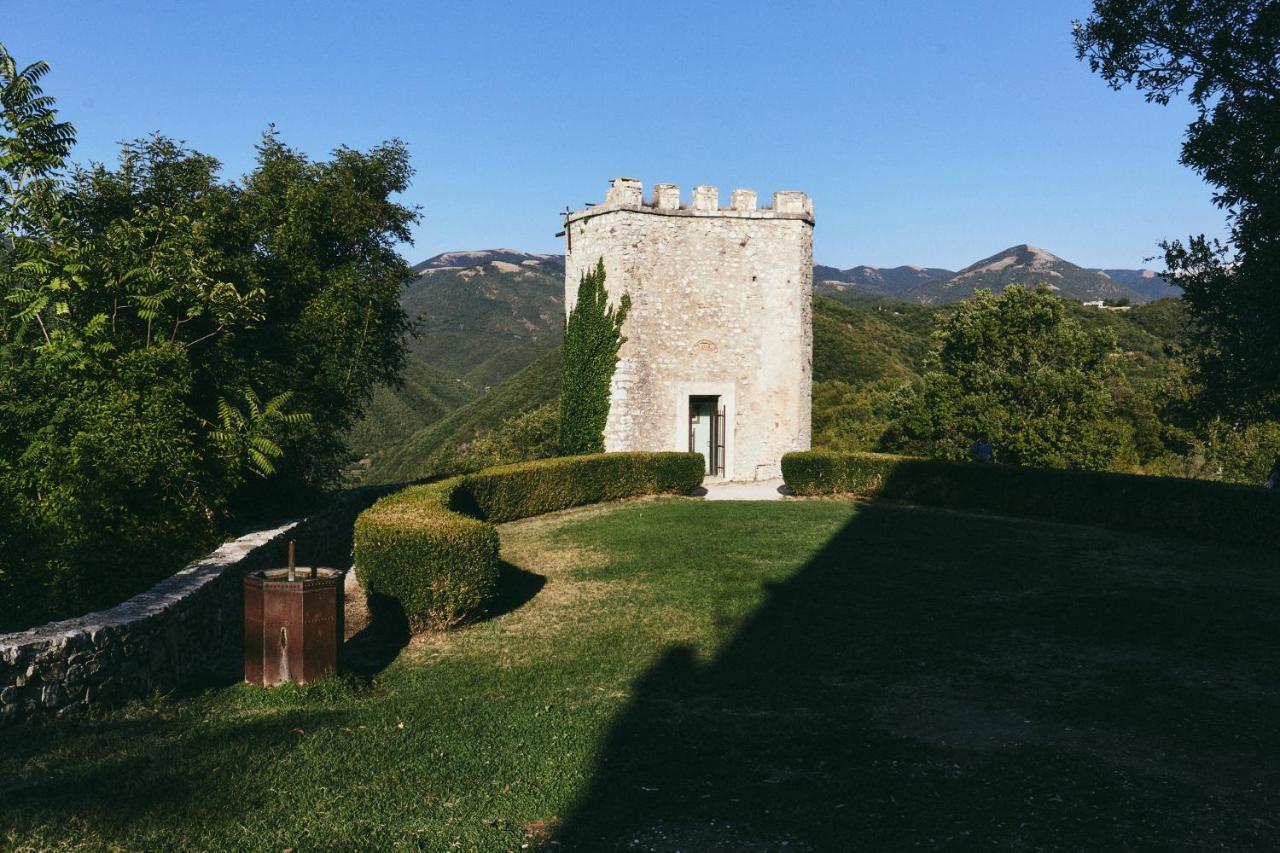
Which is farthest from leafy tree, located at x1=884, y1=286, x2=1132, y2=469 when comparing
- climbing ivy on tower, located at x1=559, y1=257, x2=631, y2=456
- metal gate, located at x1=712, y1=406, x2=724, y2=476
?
climbing ivy on tower, located at x1=559, y1=257, x2=631, y2=456

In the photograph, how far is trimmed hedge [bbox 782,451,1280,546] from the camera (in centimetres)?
1277

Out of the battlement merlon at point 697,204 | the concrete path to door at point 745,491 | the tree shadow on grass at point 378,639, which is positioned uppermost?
the battlement merlon at point 697,204

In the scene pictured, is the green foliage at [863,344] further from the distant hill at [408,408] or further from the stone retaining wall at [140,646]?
the stone retaining wall at [140,646]

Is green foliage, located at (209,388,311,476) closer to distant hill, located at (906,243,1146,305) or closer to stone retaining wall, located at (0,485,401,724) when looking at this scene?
stone retaining wall, located at (0,485,401,724)

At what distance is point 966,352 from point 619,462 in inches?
607

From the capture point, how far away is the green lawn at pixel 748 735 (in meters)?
4.52

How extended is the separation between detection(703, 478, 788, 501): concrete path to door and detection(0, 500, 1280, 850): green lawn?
817cm

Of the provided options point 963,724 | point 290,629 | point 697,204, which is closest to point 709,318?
point 697,204

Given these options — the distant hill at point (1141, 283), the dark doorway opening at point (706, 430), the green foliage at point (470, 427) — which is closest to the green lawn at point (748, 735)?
the dark doorway opening at point (706, 430)

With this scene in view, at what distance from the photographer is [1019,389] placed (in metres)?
27.5

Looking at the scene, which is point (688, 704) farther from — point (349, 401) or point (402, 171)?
point (402, 171)

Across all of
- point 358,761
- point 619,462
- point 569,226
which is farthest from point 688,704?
point 569,226

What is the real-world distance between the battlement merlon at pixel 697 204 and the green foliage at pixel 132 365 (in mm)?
7777

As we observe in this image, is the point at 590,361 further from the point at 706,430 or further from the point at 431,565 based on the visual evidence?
the point at 431,565
